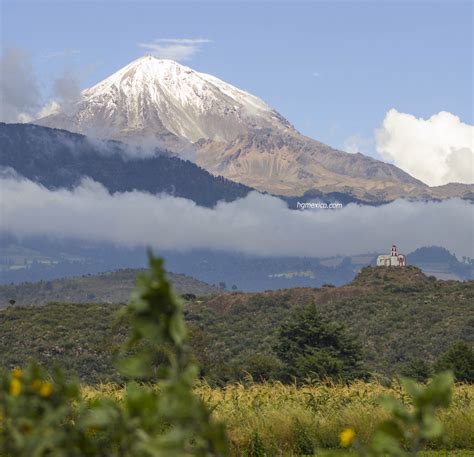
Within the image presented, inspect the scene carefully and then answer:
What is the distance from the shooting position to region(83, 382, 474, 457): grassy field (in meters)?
16.1

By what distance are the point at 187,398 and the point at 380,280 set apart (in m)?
90.7

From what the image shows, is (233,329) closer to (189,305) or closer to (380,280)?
(189,305)

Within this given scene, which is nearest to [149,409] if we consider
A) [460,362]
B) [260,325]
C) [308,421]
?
[308,421]

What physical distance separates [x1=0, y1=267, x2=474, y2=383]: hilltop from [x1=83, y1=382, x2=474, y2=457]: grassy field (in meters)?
21.6

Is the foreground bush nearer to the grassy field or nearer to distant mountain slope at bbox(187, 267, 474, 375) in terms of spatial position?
the grassy field

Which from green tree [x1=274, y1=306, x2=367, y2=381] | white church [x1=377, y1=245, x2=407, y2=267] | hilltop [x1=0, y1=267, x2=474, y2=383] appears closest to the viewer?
green tree [x1=274, y1=306, x2=367, y2=381]

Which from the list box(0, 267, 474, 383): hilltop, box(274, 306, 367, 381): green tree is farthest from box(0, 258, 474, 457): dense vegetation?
box(0, 267, 474, 383): hilltop

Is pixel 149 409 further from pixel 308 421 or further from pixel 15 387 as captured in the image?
pixel 308 421

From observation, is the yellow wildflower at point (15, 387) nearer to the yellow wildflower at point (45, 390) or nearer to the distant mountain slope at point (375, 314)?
the yellow wildflower at point (45, 390)

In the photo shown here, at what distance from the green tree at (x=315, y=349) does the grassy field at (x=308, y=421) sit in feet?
67.6

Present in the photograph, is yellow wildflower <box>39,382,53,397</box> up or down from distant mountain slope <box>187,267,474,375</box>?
up

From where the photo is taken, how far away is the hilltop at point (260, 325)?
56000 millimetres

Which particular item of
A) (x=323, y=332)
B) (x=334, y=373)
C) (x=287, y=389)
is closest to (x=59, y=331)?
(x=323, y=332)

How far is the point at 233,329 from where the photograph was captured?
239 ft
